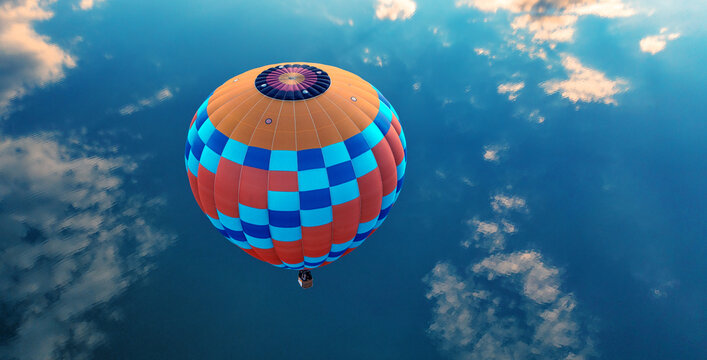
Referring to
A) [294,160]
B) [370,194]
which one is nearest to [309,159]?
[294,160]

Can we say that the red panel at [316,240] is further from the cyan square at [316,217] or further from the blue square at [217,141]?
the blue square at [217,141]

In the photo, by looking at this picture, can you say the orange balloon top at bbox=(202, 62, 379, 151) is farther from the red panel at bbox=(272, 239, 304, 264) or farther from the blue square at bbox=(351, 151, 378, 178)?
the red panel at bbox=(272, 239, 304, 264)

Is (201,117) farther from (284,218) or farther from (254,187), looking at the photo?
(284,218)

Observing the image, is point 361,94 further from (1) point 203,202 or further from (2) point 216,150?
(1) point 203,202

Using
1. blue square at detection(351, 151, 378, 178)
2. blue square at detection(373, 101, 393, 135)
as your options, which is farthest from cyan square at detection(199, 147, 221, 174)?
blue square at detection(373, 101, 393, 135)

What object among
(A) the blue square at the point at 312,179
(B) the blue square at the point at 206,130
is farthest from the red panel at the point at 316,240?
(B) the blue square at the point at 206,130

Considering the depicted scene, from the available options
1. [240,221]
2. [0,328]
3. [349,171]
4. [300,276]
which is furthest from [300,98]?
[0,328]
